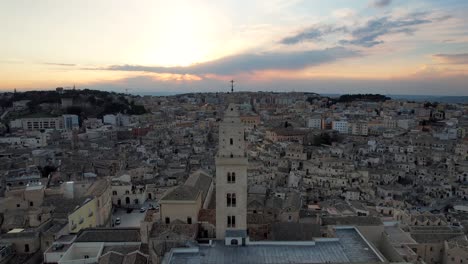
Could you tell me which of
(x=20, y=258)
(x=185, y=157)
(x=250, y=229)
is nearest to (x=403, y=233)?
(x=250, y=229)

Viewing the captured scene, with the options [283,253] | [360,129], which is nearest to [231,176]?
[283,253]

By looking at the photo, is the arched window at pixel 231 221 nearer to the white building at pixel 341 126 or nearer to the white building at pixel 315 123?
the white building at pixel 341 126

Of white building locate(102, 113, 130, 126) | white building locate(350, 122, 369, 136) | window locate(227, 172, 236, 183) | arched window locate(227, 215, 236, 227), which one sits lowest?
white building locate(350, 122, 369, 136)

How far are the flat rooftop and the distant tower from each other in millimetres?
1445

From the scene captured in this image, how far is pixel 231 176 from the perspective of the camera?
1936 cm

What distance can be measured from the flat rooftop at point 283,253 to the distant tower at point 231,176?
1.44 m

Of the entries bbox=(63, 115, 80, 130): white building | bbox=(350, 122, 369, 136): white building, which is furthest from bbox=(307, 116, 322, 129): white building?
bbox=(63, 115, 80, 130): white building

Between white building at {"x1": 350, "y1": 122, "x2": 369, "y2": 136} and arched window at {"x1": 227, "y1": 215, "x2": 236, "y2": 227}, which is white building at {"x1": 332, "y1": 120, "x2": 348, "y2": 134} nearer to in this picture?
white building at {"x1": 350, "y1": 122, "x2": 369, "y2": 136}

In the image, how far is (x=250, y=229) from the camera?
22.1 meters

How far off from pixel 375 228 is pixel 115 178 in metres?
25.2

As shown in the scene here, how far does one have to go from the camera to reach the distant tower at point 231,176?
1917cm

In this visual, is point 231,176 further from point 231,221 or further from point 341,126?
point 341,126

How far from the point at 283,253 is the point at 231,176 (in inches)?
186

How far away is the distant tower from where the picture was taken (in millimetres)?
19172
